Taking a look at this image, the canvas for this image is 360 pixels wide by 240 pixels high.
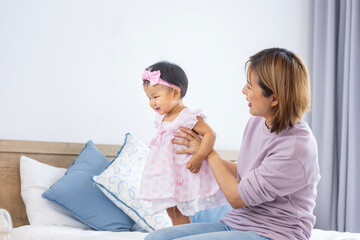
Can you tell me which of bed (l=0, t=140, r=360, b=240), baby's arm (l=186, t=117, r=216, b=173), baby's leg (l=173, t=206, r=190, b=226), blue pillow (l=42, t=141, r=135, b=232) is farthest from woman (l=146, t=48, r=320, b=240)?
blue pillow (l=42, t=141, r=135, b=232)

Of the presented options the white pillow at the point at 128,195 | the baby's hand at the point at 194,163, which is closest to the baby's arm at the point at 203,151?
the baby's hand at the point at 194,163

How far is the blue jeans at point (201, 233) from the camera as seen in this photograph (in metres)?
1.40

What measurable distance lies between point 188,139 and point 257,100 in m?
0.36

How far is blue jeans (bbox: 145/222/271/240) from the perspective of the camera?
4.60ft

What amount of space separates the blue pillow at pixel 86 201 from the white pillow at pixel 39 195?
49 millimetres

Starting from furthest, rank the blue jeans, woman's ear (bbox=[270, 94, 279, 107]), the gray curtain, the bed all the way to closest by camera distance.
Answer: the gray curtain
the bed
woman's ear (bbox=[270, 94, 279, 107])
the blue jeans

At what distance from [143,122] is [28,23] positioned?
33.4 inches

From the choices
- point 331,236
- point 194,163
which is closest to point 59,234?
point 194,163

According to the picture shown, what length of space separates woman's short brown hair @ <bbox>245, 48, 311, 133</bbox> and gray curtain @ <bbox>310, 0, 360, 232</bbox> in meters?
2.03

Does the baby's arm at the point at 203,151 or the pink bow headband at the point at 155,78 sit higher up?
the pink bow headband at the point at 155,78

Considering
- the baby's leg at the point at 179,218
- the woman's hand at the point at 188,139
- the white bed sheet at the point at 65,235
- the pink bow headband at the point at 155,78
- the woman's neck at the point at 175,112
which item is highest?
the pink bow headband at the point at 155,78

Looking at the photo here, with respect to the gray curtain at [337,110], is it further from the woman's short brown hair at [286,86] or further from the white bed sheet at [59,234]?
the woman's short brown hair at [286,86]

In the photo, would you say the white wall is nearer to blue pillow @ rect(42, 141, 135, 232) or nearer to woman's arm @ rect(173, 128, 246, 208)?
blue pillow @ rect(42, 141, 135, 232)

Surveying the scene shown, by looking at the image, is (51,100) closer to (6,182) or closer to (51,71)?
(51,71)
